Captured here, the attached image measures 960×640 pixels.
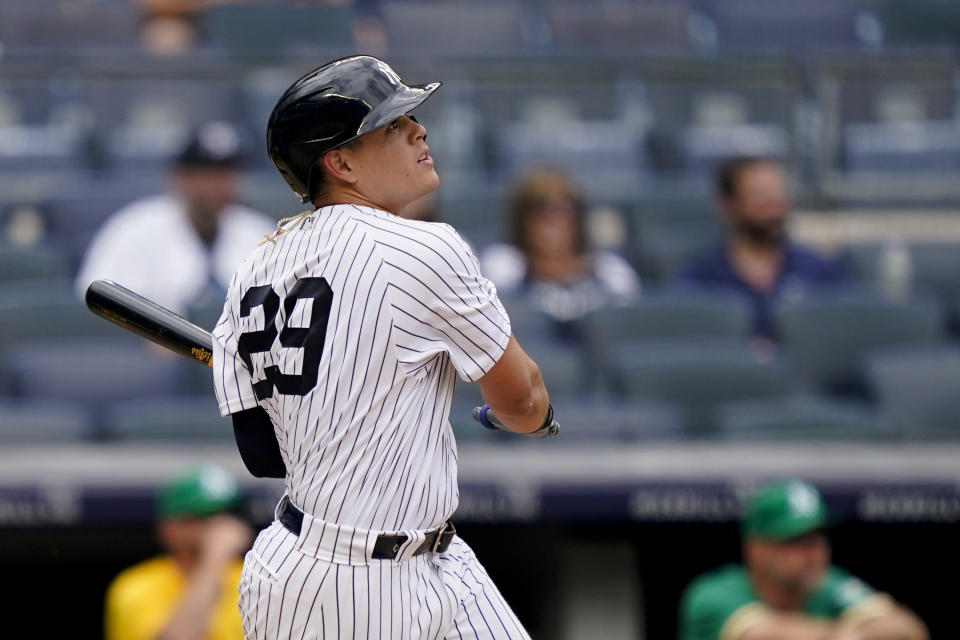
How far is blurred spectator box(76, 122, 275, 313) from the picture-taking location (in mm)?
5602

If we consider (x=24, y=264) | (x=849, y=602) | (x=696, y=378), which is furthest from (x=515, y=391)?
(x=24, y=264)

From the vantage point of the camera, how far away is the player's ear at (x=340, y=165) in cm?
200

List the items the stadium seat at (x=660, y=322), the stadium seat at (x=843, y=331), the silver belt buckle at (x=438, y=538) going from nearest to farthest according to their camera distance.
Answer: the silver belt buckle at (x=438, y=538) → the stadium seat at (x=660, y=322) → the stadium seat at (x=843, y=331)

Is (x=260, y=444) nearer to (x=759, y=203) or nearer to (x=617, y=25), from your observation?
(x=759, y=203)

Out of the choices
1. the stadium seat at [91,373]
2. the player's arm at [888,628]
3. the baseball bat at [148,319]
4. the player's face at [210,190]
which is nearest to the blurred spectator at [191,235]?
the player's face at [210,190]

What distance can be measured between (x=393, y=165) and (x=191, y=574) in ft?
7.29

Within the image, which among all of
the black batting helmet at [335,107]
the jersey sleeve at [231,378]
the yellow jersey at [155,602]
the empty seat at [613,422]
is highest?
the black batting helmet at [335,107]

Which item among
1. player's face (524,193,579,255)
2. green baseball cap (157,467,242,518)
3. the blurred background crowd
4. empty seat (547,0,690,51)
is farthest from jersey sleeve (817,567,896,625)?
empty seat (547,0,690,51)

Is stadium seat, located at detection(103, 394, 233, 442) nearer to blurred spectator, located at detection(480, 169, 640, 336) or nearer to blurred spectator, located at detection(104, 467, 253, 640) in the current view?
blurred spectator, located at detection(104, 467, 253, 640)

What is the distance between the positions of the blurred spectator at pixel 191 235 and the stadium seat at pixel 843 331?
212 centimetres

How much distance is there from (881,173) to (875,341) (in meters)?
2.09

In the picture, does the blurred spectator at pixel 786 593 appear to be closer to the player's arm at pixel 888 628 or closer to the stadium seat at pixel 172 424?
the player's arm at pixel 888 628

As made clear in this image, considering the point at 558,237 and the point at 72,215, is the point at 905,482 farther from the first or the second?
the point at 72,215

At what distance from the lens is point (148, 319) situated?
86.3 inches
